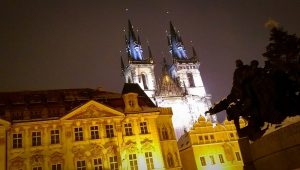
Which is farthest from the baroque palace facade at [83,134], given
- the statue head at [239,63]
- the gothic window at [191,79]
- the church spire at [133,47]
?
the church spire at [133,47]

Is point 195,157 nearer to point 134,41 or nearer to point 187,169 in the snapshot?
point 187,169

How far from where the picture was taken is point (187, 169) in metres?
42.4

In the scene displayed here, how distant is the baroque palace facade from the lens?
32.0 metres

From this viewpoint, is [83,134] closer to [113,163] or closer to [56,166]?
[56,166]

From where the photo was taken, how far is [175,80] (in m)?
81.7

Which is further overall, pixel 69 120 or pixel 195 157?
pixel 195 157

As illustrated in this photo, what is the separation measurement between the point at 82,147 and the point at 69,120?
2835 mm

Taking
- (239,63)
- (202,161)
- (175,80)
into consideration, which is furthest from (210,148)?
(175,80)

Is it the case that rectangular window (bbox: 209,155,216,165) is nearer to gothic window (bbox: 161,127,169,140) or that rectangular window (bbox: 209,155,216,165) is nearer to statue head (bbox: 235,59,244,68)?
gothic window (bbox: 161,127,169,140)

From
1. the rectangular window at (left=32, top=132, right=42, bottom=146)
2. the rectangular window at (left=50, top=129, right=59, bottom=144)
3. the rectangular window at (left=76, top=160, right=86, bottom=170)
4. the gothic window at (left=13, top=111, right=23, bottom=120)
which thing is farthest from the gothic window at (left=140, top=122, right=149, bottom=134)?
the gothic window at (left=13, top=111, right=23, bottom=120)

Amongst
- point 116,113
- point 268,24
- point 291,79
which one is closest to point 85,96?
point 116,113

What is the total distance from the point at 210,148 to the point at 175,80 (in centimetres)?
4063

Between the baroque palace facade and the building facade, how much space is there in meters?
5.93

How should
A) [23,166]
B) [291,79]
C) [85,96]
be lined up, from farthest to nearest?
[85,96] < [23,166] < [291,79]
